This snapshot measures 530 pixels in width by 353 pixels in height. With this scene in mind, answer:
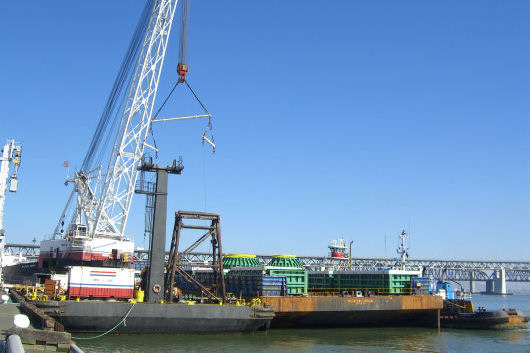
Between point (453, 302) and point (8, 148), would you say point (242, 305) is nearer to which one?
point (453, 302)

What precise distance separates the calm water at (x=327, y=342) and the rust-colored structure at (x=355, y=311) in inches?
43.4

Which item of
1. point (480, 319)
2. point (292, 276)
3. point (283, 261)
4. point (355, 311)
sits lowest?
point (480, 319)

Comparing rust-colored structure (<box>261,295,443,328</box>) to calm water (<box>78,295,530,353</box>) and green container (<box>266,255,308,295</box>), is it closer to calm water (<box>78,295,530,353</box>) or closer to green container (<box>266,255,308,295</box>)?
calm water (<box>78,295,530,353</box>)

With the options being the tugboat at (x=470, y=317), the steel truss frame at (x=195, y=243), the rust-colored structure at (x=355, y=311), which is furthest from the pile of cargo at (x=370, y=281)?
the steel truss frame at (x=195, y=243)

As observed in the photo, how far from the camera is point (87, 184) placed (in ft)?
281

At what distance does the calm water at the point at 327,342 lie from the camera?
3488cm

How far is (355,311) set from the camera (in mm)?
48875

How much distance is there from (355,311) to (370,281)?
7692 millimetres

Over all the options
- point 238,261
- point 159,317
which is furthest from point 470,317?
point 159,317

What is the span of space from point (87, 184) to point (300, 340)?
2225 inches

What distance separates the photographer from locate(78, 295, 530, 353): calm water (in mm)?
34875

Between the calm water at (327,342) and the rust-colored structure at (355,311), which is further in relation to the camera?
the rust-colored structure at (355,311)

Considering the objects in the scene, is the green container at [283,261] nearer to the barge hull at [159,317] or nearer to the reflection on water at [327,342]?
the reflection on water at [327,342]

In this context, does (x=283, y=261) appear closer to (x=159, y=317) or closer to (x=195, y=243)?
(x=195, y=243)
